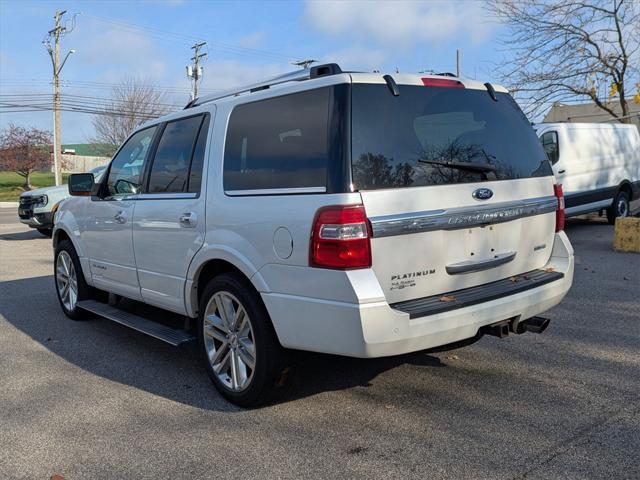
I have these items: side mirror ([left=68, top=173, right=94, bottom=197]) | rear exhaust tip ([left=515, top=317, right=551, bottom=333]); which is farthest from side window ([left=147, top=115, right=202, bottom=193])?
rear exhaust tip ([left=515, top=317, right=551, bottom=333])

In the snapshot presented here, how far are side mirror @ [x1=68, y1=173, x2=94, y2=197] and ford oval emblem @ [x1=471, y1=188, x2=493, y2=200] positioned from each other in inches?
147

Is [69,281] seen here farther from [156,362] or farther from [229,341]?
[229,341]

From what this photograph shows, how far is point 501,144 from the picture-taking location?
155 inches

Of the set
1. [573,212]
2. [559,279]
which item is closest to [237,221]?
[559,279]

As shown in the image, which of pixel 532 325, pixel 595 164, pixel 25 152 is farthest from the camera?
pixel 25 152

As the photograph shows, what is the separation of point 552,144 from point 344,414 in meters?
9.31

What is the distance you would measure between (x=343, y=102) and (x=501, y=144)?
1.28 meters

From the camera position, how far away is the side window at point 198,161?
4184mm

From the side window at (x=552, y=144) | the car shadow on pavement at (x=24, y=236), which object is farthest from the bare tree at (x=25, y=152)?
the side window at (x=552, y=144)

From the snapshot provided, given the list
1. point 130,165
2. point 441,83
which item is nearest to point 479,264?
point 441,83

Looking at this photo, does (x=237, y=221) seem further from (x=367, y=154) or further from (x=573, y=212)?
(x=573, y=212)

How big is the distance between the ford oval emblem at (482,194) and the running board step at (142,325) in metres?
2.20

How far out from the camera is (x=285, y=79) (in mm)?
3955

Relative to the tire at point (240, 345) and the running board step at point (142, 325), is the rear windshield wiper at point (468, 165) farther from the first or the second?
the running board step at point (142, 325)
